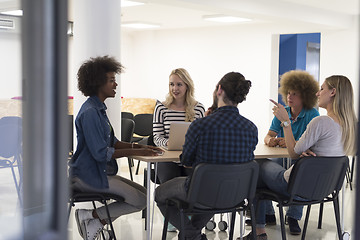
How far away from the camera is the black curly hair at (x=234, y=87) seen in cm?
339

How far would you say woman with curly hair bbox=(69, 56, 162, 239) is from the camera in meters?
3.42

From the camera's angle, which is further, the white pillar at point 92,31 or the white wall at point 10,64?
the white pillar at point 92,31

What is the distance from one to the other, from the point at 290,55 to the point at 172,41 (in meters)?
3.13

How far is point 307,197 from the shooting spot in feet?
11.9

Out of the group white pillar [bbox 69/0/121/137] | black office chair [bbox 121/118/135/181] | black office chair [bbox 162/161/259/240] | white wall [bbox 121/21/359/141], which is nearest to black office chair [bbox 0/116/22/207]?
black office chair [bbox 162/161/259/240]

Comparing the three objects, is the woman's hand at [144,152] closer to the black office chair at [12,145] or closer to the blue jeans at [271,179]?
the blue jeans at [271,179]

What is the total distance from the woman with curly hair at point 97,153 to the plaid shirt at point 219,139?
467 millimetres

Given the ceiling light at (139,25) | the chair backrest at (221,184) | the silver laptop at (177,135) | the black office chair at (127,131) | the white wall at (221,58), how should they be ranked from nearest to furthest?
the chair backrest at (221,184) → the silver laptop at (177,135) → the black office chair at (127,131) → the white wall at (221,58) → the ceiling light at (139,25)

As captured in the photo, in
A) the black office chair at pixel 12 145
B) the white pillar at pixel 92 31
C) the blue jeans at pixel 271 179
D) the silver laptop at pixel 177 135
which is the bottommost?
the blue jeans at pixel 271 179

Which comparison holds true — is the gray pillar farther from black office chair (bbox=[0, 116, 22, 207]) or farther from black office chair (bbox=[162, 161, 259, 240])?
black office chair (bbox=[162, 161, 259, 240])

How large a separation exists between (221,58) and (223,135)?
373 inches

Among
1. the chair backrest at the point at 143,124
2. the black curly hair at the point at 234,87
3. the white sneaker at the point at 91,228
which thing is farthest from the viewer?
the chair backrest at the point at 143,124

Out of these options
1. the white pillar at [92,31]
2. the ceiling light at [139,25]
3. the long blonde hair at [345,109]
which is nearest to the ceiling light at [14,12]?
the long blonde hair at [345,109]

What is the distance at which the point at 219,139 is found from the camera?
3238mm
